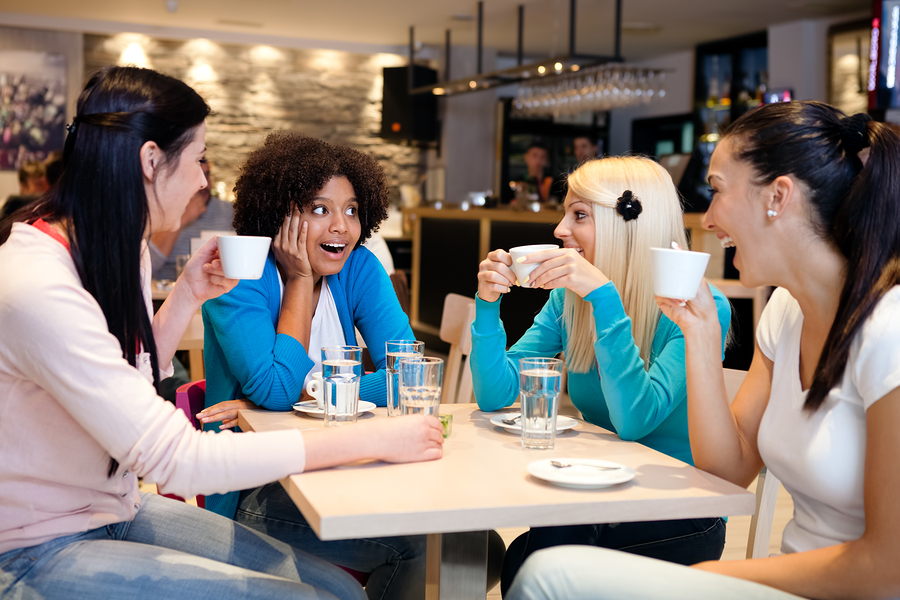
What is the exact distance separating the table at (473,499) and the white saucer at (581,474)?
1 cm

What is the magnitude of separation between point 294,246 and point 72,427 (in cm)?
84

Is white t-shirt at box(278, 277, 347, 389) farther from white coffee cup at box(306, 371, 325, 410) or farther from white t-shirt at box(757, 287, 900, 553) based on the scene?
white t-shirt at box(757, 287, 900, 553)

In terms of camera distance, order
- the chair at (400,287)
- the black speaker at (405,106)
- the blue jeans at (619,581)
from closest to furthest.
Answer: the blue jeans at (619,581) < the chair at (400,287) < the black speaker at (405,106)

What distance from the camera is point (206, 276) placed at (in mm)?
1633

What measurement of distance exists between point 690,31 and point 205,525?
8.10 m

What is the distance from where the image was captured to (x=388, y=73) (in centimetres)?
894

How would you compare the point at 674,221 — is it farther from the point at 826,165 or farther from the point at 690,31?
the point at 690,31

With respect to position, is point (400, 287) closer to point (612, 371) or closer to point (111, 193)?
point (612, 371)

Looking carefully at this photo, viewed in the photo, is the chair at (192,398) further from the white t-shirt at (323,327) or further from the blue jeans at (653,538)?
the blue jeans at (653,538)

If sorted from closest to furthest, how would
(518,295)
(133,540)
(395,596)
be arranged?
(133,540)
(395,596)
(518,295)

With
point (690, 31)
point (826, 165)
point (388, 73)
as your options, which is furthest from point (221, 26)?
point (826, 165)

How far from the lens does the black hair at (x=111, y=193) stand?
122 cm

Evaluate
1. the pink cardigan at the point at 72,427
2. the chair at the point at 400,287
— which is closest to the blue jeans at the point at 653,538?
the pink cardigan at the point at 72,427

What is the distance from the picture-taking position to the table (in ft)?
3.55
